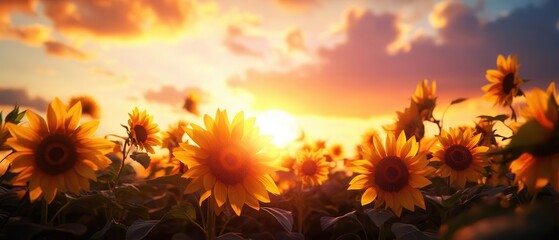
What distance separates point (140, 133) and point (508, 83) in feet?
12.6

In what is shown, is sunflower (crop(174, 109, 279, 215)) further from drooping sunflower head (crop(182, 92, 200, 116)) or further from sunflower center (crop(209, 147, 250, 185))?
drooping sunflower head (crop(182, 92, 200, 116))

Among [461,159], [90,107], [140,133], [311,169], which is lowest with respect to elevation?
[311,169]

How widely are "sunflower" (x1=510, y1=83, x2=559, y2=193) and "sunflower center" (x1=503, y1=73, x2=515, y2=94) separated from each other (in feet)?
8.62

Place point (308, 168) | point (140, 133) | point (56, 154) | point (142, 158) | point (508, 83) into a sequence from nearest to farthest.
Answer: point (56, 154), point (142, 158), point (140, 133), point (508, 83), point (308, 168)

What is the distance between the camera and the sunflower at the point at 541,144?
1851 millimetres

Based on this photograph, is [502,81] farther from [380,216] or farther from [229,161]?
[229,161]

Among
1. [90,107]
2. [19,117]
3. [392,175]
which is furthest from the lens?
[90,107]

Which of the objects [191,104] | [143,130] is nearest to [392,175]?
[143,130]

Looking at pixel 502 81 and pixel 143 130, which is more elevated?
pixel 502 81

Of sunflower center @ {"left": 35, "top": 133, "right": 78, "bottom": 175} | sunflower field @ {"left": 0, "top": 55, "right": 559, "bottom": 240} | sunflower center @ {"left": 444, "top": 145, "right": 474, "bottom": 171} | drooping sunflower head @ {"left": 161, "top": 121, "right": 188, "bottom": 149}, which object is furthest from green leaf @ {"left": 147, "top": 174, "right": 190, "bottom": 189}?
sunflower center @ {"left": 444, "top": 145, "right": 474, "bottom": 171}

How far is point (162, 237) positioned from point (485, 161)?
311 centimetres

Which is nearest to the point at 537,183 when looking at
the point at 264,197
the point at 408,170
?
the point at 408,170

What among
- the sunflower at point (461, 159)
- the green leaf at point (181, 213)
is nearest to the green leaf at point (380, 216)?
the sunflower at point (461, 159)

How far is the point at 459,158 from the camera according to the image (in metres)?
3.71
